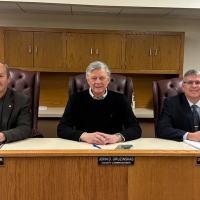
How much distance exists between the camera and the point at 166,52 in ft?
10.2

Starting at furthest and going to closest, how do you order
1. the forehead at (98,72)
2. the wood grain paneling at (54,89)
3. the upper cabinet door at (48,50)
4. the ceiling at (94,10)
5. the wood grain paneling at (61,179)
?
the wood grain paneling at (54,89), the upper cabinet door at (48,50), the ceiling at (94,10), the forehead at (98,72), the wood grain paneling at (61,179)

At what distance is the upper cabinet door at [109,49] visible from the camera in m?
3.05

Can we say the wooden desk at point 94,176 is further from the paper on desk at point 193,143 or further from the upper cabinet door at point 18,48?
the upper cabinet door at point 18,48

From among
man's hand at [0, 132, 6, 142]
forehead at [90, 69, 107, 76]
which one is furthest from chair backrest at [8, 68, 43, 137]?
man's hand at [0, 132, 6, 142]

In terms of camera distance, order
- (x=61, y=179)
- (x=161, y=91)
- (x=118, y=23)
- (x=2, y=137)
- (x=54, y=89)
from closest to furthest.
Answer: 1. (x=61, y=179)
2. (x=2, y=137)
3. (x=161, y=91)
4. (x=118, y=23)
5. (x=54, y=89)

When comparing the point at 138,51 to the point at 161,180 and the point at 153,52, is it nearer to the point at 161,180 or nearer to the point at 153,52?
the point at 153,52

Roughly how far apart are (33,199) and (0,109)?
0.75m

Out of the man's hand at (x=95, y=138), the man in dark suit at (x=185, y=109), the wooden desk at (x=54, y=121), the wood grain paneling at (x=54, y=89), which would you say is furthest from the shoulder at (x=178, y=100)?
the wood grain paneling at (x=54, y=89)

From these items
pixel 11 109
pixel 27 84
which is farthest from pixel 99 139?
pixel 27 84

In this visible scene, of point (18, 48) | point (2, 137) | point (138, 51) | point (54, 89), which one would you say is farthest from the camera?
point (54, 89)

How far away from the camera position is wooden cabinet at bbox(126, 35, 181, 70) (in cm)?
308

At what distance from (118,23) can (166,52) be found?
29.2 inches

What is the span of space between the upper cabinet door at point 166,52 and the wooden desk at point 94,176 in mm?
2029

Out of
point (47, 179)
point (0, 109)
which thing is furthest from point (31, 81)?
point (47, 179)
